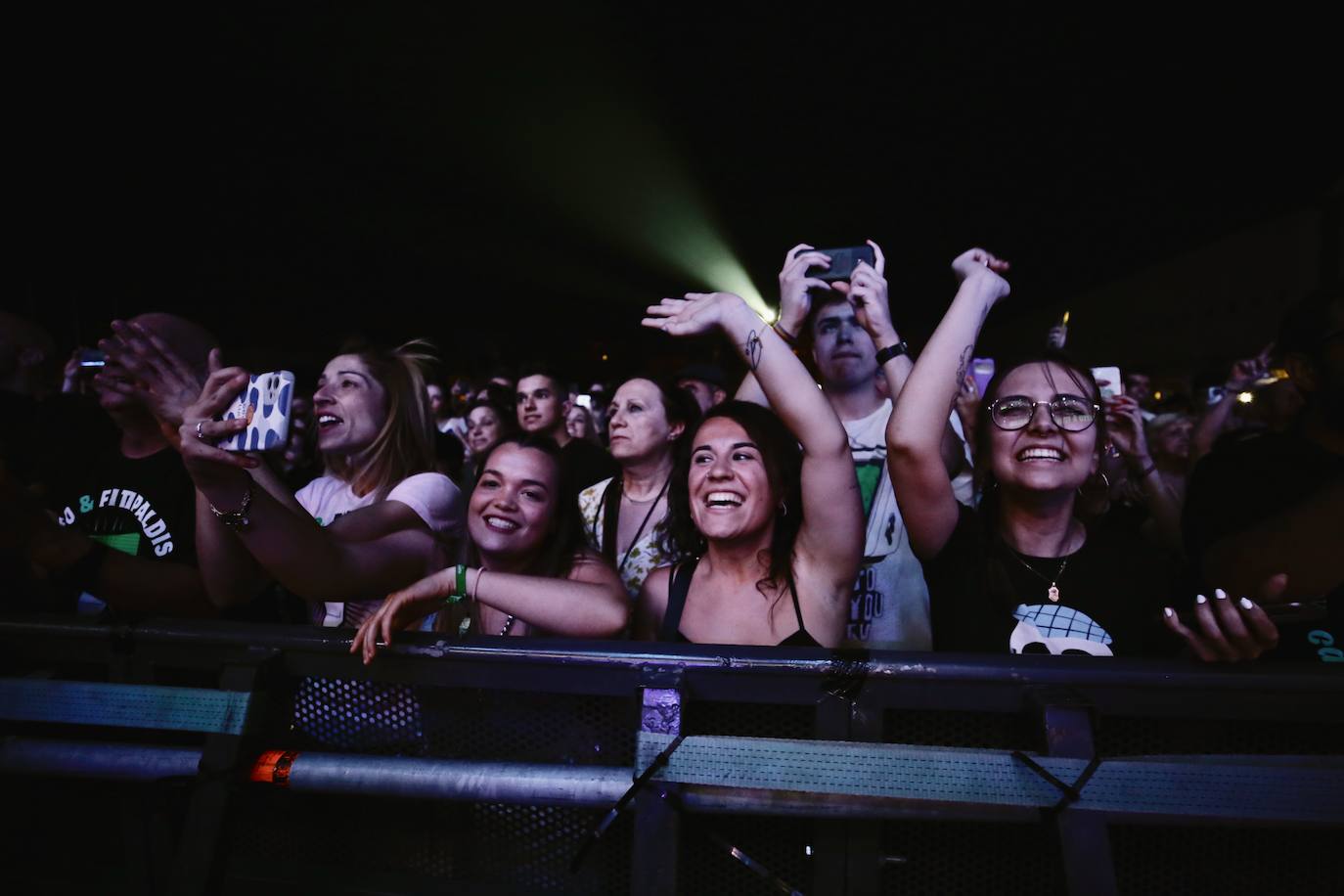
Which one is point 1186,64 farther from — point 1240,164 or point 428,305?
point 428,305

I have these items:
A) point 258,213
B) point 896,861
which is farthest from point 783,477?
point 258,213

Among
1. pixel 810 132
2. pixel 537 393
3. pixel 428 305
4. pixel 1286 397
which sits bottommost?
pixel 1286 397

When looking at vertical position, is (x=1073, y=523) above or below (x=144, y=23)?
below

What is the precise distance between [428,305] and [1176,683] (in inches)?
674

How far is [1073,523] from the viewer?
1.77 metres

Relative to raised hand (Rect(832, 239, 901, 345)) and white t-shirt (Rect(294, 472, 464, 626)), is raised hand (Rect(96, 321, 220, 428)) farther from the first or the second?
raised hand (Rect(832, 239, 901, 345))

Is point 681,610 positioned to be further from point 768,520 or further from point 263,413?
point 263,413

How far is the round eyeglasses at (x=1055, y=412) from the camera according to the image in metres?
1.66

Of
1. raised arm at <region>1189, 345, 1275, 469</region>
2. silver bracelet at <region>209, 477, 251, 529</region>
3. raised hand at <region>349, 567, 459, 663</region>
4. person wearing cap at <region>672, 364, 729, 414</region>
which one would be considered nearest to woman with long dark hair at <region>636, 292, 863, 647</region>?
raised hand at <region>349, 567, 459, 663</region>

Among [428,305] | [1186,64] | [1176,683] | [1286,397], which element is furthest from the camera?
[428,305]

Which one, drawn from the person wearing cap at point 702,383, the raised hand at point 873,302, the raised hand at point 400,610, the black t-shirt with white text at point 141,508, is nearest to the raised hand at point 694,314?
the raised hand at point 873,302

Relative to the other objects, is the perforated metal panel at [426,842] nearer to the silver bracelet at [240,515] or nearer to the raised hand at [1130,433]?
the silver bracelet at [240,515]

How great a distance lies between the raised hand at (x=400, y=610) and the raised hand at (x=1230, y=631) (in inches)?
46.2

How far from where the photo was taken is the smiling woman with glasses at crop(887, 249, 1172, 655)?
153cm
